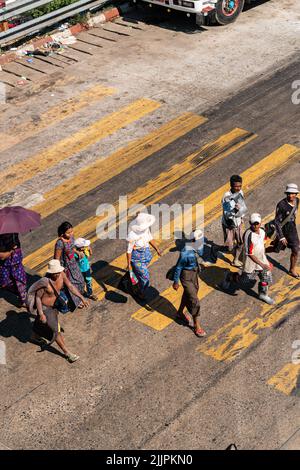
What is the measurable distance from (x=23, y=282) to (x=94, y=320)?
4.05 feet

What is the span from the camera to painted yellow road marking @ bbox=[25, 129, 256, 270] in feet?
43.5

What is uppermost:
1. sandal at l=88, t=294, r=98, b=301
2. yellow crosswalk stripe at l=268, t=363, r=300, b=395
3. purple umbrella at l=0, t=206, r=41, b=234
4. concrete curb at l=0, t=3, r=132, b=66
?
purple umbrella at l=0, t=206, r=41, b=234

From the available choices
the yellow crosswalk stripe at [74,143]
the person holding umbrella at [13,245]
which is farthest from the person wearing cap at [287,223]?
the yellow crosswalk stripe at [74,143]

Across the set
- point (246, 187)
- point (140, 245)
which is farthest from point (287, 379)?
point (246, 187)

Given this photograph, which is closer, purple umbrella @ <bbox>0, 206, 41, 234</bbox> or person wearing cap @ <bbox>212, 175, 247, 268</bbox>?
purple umbrella @ <bbox>0, 206, 41, 234</bbox>

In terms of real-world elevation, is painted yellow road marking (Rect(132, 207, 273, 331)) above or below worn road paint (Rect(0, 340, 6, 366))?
below

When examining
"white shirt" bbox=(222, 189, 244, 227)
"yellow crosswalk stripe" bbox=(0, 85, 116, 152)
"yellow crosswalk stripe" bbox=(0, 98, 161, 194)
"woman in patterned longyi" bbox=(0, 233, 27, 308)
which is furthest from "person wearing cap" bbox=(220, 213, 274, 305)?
"yellow crosswalk stripe" bbox=(0, 85, 116, 152)

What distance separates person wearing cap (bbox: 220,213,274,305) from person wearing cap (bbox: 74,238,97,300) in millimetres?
2151

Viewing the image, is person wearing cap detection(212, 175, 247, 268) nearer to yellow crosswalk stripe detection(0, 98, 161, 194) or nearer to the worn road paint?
the worn road paint

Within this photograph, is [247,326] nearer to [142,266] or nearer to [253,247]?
[253,247]

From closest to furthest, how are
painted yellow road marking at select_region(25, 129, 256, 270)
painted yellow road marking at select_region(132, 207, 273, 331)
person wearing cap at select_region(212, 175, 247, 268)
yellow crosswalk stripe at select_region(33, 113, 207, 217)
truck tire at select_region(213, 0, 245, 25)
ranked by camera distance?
painted yellow road marking at select_region(132, 207, 273, 331)
person wearing cap at select_region(212, 175, 247, 268)
painted yellow road marking at select_region(25, 129, 256, 270)
yellow crosswalk stripe at select_region(33, 113, 207, 217)
truck tire at select_region(213, 0, 245, 25)

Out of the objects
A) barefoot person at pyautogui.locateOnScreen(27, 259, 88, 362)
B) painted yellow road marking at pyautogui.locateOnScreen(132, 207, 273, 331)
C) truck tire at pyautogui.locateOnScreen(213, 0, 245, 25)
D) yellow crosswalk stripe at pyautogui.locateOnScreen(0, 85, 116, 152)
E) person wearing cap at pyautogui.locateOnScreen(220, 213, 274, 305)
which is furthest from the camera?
truck tire at pyautogui.locateOnScreen(213, 0, 245, 25)

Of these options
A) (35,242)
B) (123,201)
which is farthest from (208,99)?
(35,242)

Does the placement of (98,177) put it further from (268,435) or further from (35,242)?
(268,435)
